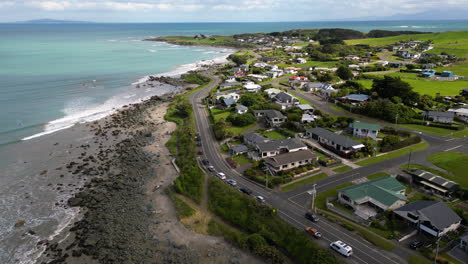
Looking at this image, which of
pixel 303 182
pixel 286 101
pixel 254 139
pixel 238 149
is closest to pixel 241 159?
pixel 238 149

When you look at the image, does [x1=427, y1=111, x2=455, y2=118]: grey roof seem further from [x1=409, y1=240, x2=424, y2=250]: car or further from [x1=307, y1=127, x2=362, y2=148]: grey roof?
[x1=409, y1=240, x2=424, y2=250]: car

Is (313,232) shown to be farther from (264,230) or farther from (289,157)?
(289,157)

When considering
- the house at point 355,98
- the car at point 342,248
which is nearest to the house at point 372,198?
the car at point 342,248

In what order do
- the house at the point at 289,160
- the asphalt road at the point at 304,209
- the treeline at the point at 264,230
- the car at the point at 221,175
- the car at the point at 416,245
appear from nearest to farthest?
the asphalt road at the point at 304,209
the treeline at the point at 264,230
the car at the point at 416,245
the car at the point at 221,175
the house at the point at 289,160

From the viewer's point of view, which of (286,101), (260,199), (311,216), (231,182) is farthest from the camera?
(286,101)

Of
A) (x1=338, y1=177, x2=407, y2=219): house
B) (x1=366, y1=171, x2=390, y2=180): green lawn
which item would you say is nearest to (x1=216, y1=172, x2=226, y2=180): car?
(x1=338, y1=177, x2=407, y2=219): house

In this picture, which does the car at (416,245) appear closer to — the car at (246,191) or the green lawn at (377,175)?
the green lawn at (377,175)
